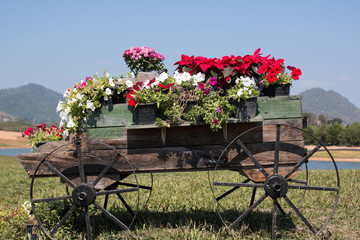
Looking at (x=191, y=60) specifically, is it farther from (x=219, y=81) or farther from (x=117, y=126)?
(x=117, y=126)

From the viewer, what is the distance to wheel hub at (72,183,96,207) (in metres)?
3.91

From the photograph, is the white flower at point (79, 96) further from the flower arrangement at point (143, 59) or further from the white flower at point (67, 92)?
the flower arrangement at point (143, 59)

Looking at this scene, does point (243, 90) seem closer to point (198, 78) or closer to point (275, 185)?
point (198, 78)

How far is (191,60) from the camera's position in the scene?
13.4 feet

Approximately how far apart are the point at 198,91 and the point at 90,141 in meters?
1.27

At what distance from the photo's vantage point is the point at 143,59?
5.16 meters

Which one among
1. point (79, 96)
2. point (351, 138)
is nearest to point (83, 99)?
point (79, 96)

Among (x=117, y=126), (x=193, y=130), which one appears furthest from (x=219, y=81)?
(x=117, y=126)

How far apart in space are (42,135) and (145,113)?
5.41ft

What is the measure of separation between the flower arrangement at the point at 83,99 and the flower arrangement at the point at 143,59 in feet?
3.22

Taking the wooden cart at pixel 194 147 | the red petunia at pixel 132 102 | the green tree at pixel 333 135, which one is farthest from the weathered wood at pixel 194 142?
the green tree at pixel 333 135

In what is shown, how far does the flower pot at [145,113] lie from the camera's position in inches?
150

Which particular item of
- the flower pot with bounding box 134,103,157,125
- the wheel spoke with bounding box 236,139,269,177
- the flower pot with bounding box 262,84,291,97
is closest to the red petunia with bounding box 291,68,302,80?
the flower pot with bounding box 262,84,291,97

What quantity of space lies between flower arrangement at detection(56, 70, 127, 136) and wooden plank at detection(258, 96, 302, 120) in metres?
1.60
